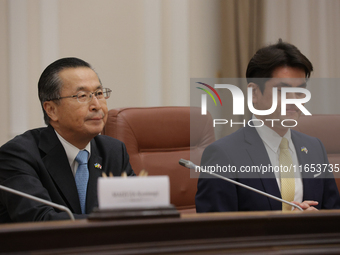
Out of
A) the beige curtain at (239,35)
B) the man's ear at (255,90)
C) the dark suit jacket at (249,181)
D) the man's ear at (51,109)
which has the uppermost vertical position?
the beige curtain at (239,35)

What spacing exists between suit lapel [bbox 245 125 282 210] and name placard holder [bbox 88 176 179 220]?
75 cm

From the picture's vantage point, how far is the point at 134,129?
1.98m

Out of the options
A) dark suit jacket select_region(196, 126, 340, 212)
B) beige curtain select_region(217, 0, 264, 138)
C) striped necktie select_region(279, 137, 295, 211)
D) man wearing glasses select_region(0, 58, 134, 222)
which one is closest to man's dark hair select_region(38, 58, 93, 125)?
man wearing glasses select_region(0, 58, 134, 222)

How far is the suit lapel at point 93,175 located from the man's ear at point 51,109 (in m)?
0.22

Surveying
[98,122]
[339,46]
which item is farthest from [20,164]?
[339,46]

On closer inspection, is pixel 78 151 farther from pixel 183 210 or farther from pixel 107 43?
pixel 107 43

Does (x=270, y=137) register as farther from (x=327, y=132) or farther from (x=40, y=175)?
(x=40, y=175)

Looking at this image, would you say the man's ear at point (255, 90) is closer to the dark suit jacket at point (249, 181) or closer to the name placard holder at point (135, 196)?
the dark suit jacket at point (249, 181)

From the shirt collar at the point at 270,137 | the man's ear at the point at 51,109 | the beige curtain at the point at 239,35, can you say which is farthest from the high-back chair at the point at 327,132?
the man's ear at the point at 51,109

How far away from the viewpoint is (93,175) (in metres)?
1.52

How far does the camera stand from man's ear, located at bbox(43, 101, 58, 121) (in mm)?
1574

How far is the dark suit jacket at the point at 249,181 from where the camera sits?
4.70 ft

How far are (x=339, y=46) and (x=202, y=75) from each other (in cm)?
128

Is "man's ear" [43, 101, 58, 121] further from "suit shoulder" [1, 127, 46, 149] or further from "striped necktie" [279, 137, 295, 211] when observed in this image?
"striped necktie" [279, 137, 295, 211]
